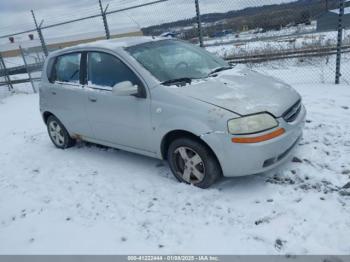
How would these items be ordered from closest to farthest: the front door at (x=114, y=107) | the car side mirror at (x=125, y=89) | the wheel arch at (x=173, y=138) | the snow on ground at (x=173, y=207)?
the snow on ground at (x=173, y=207), the wheel arch at (x=173, y=138), the car side mirror at (x=125, y=89), the front door at (x=114, y=107)

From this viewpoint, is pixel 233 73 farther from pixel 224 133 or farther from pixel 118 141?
pixel 118 141

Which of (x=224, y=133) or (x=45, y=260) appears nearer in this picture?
(x=45, y=260)

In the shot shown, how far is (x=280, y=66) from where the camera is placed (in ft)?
37.2

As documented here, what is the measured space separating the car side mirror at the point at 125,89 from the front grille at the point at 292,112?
174 centimetres

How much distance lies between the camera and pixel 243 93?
12.1ft

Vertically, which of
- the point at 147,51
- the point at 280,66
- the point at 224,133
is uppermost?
the point at 147,51

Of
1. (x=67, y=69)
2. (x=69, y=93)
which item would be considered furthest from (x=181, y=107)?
(x=67, y=69)

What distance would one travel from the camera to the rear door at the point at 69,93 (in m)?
4.91

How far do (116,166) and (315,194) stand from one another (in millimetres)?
2688

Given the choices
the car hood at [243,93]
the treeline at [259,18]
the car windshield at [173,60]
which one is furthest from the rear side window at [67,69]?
the treeline at [259,18]

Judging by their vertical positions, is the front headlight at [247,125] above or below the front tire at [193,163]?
above

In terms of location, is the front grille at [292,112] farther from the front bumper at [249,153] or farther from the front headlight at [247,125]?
the front headlight at [247,125]

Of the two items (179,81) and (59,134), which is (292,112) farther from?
(59,134)

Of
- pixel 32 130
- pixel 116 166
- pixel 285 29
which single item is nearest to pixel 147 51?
pixel 116 166
